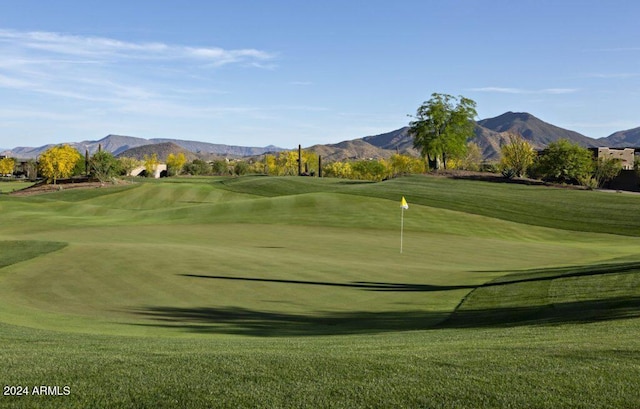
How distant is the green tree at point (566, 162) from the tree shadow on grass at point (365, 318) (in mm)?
83354

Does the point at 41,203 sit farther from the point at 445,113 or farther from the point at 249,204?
the point at 445,113

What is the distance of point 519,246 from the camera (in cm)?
4456

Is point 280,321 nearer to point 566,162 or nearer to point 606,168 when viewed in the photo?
point 566,162

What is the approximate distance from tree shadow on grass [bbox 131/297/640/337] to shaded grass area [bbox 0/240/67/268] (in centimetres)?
1494

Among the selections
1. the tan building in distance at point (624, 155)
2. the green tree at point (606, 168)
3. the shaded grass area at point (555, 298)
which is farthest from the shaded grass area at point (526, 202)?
the tan building in distance at point (624, 155)

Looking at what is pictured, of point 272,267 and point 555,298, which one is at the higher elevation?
point 555,298

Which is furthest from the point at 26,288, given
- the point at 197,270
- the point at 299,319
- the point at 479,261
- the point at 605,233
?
the point at 605,233

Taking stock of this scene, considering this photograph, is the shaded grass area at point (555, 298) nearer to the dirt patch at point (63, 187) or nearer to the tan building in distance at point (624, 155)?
the dirt patch at point (63, 187)

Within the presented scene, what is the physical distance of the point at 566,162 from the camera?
317 feet

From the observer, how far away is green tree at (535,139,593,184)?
9662 centimetres

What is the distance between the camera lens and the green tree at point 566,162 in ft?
317

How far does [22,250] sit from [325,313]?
2307 centimetres

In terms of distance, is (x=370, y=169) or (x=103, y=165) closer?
(x=103, y=165)

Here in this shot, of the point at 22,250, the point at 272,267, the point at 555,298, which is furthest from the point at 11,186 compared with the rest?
the point at 555,298
